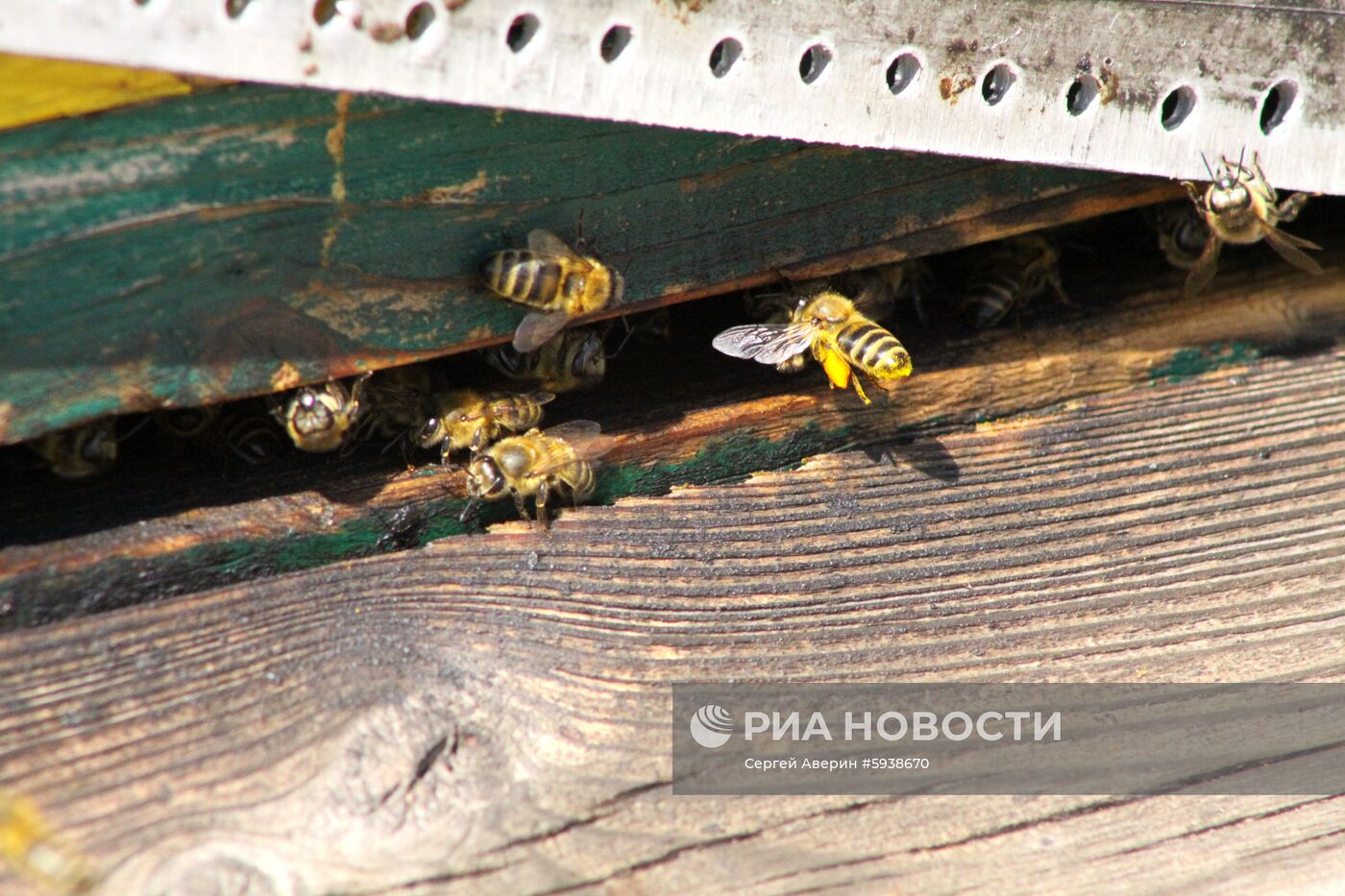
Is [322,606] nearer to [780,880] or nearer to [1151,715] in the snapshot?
[780,880]

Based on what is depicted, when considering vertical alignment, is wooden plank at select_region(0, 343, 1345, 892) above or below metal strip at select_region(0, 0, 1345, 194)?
below

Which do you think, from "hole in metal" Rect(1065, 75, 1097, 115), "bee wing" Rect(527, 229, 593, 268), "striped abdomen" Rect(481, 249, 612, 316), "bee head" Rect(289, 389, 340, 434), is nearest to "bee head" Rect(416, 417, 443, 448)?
"bee head" Rect(289, 389, 340, 434)

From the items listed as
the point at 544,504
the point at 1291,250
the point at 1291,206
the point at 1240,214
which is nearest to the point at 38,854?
the point at 544,504

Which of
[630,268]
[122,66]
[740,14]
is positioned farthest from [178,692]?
[740,14]

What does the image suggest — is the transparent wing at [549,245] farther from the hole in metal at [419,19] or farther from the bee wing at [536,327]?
the hole in metal at [419,19]

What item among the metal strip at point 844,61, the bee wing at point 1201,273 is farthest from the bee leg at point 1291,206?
the metal strip at point 844,61

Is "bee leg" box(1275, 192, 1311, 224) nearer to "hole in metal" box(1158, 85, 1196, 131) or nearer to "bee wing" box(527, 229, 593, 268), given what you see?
"hole in metal" box(1158, 85, 1196, 131)
